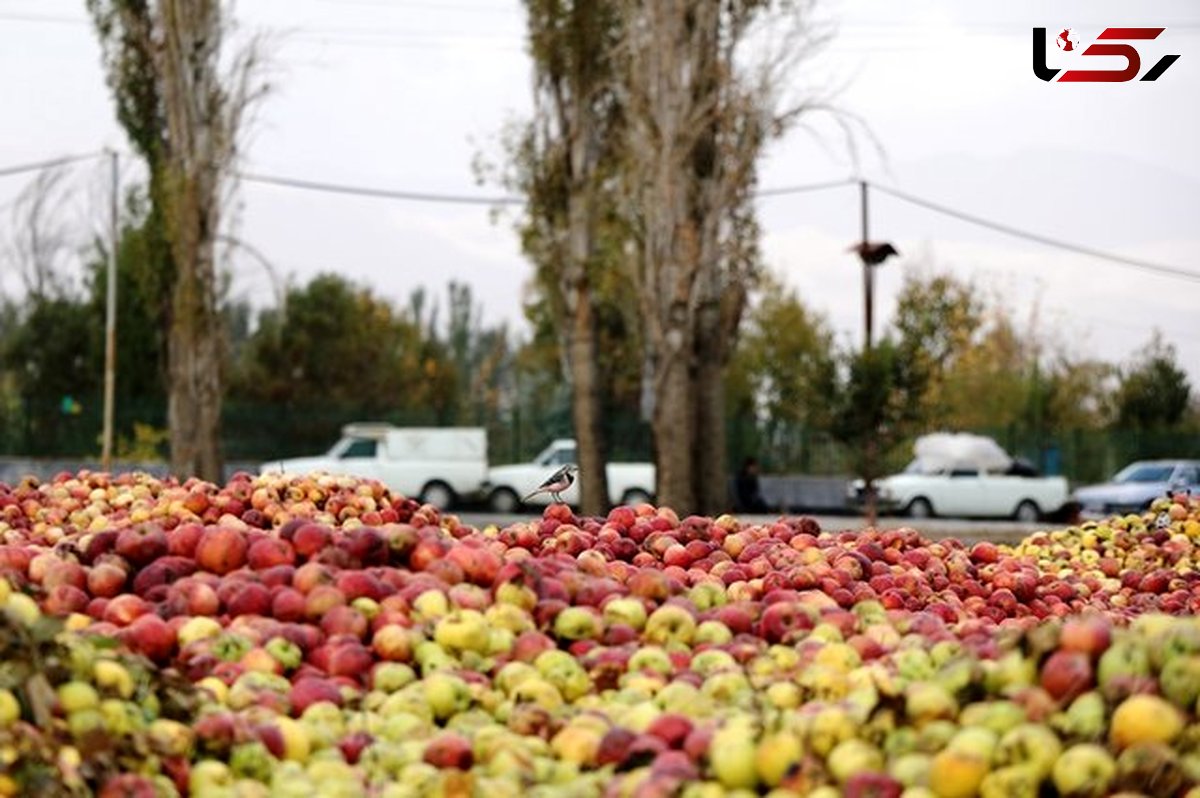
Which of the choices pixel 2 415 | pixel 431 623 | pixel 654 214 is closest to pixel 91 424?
pixel 2 415

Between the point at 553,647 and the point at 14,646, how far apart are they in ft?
4.07

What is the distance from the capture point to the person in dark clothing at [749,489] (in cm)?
3334

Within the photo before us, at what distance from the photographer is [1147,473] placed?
3891 cm

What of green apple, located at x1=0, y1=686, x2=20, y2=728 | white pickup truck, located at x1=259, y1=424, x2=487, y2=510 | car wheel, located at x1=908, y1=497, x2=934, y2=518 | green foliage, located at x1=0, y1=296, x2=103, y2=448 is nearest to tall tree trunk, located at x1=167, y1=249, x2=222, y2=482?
white pickup truck, located at x1=259, y1=424, x2=487, y2=510

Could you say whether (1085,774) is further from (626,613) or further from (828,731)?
(626,613)

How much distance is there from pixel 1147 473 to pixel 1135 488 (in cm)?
219

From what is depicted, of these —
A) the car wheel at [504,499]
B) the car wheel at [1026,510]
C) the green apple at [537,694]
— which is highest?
the green apple at [537,694]

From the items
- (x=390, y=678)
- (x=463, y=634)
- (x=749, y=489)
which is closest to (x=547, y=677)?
(x=463, y=634)

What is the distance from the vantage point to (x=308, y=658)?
4145 mm

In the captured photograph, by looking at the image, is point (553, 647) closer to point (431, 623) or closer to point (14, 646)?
point (431, 623)

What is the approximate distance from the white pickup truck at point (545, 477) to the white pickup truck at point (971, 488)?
17.1 feet

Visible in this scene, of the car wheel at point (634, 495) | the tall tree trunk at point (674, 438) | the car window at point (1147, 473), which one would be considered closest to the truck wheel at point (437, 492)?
the car wheel at point (634, 495)

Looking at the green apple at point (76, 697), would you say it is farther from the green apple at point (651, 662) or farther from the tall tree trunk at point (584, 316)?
the tall tree trunk at point (584, 316)

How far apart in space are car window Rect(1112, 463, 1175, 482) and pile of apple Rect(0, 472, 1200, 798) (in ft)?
114
